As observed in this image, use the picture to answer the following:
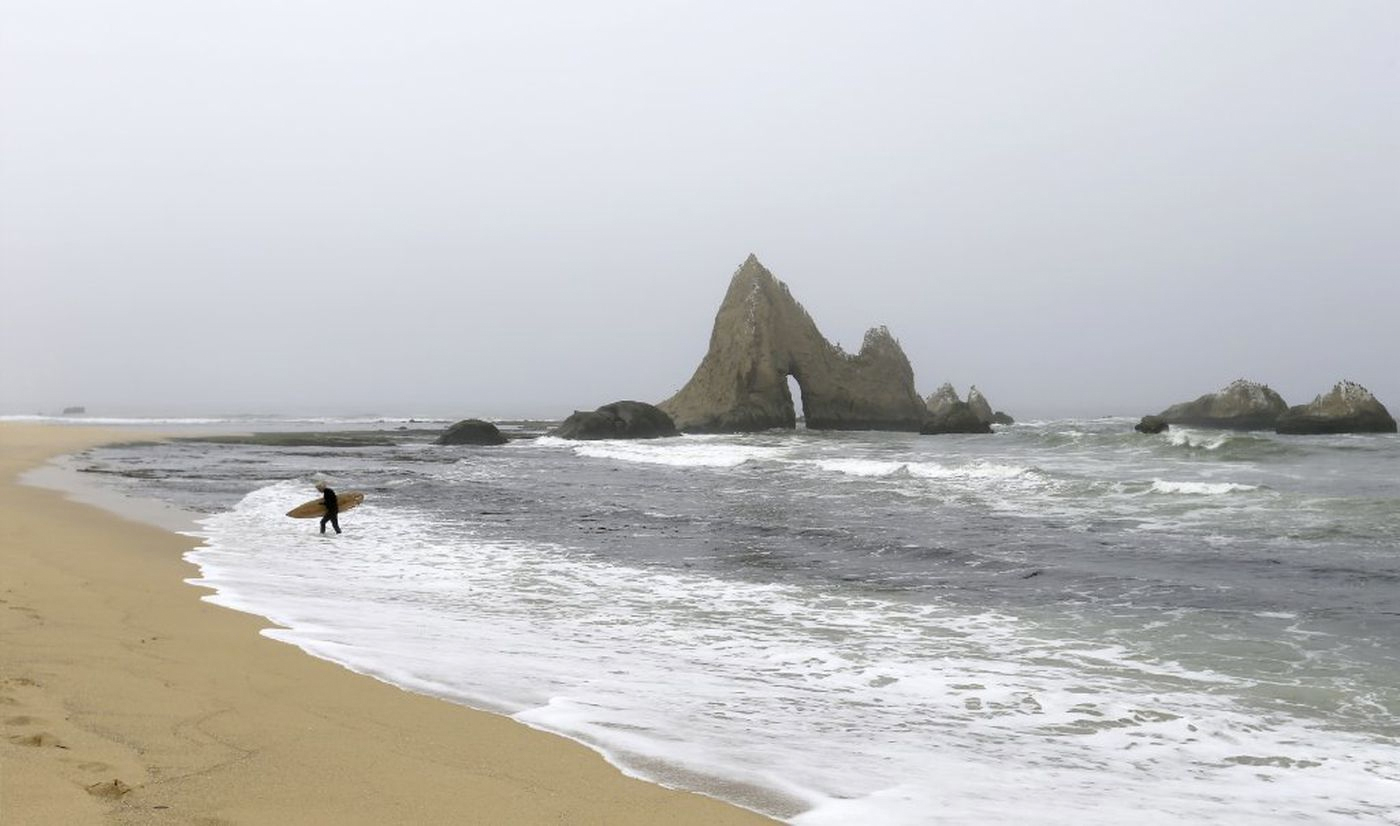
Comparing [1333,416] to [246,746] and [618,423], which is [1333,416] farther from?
[246,746]

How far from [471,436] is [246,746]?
4957 centimetres

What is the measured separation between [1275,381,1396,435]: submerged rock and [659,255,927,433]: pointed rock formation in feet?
87.0

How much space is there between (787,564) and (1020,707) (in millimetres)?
6971

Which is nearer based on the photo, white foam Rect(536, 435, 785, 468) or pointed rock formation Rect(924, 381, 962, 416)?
white foam Rect(536, 435, 785, 468)

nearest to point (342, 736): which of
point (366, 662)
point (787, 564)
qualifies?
point (366, 662)

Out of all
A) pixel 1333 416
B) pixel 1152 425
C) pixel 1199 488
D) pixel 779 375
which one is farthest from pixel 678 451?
pixel 1333 416

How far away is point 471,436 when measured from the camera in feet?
173

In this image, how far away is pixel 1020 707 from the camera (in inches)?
253

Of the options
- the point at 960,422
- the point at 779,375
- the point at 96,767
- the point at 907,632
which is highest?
the point at 779,375

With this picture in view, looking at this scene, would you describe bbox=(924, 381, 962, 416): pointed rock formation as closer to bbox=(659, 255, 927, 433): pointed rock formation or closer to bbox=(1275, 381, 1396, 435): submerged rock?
bbox=(659, 255, 927, 433): pointed rock formation

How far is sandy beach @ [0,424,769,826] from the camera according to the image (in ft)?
12.1

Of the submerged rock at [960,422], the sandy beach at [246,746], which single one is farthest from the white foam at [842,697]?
the submerged rock at [960,422]

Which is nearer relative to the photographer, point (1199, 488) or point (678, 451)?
point (1199, 488)

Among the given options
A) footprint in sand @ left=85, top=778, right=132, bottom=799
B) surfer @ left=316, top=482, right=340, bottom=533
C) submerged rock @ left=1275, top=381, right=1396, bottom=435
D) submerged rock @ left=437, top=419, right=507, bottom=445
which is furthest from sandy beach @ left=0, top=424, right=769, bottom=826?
submerged rock @ left=1275, top=381, right=1396, bottom=435
